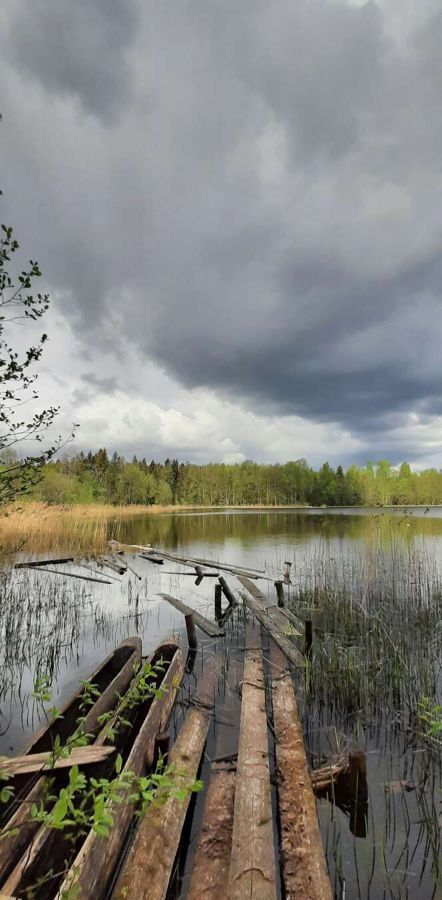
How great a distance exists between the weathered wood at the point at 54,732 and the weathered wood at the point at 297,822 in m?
1.43

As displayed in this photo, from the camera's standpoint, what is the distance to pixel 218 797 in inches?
124

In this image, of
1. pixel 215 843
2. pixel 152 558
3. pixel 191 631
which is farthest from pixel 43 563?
pixel 215 843

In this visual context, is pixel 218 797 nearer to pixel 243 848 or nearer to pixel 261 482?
pixel 243 848

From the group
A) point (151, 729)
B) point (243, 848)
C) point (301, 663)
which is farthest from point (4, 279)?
point (301, 663)

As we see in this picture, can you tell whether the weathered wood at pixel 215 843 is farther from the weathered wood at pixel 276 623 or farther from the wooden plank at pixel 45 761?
the weathered wood at pixel 276 623

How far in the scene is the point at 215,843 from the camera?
269cm

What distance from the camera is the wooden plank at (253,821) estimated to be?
217 centimetres

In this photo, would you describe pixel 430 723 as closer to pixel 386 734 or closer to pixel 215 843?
pixel 386 734

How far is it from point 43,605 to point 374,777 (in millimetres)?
8288

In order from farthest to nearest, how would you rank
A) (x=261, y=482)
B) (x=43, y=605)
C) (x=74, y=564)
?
(x=261, y=482) < (x=74, y=564) < (x=43, y=605)

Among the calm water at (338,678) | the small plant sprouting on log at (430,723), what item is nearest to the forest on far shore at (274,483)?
the calm water at (338,678)

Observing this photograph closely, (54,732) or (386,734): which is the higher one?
(54,732)

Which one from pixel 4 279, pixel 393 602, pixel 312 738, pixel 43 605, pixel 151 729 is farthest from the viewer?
pixel 43 605

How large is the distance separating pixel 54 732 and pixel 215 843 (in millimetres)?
1747
